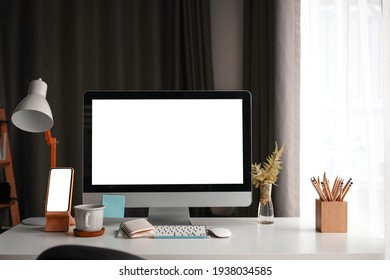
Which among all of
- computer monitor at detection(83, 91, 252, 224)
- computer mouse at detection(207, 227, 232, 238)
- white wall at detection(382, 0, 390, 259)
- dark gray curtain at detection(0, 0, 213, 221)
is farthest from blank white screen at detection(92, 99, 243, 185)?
dark gray curtain at detection(0, 0, 213, 221)

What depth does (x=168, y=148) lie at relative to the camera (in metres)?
1.62

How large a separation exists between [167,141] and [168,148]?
3cm

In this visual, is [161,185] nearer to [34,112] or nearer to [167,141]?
[167,141]

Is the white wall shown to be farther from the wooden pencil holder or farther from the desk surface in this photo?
the wooden pencil holder

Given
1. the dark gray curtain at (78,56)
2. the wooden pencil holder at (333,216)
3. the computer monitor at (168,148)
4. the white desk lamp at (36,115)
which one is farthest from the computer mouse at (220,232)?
the dark gray curtain at (78,56)

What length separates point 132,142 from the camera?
1.61 m

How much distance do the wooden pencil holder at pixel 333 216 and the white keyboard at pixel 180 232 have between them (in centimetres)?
39

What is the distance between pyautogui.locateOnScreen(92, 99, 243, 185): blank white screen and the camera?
1.60m

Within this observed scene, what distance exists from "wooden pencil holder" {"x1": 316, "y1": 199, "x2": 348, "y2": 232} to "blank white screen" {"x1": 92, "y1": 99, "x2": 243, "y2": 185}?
30 centimetres

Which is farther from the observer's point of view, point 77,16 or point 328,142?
point 77,16

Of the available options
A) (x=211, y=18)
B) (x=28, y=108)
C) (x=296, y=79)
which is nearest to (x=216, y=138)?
(x=28, y=108)

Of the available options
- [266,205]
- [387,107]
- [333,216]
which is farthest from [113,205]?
[387,107]

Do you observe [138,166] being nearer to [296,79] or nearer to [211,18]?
[296,79]

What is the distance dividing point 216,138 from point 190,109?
14 centimetres
